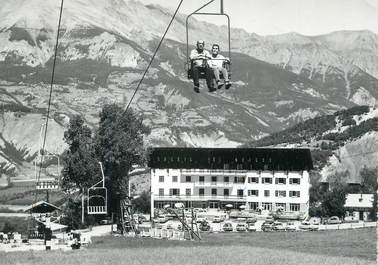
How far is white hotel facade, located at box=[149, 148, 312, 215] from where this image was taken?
395 ft

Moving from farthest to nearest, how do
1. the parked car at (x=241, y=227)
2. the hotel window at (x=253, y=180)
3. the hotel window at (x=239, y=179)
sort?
the hotel window at (x=239, y=179) → the hotel window at (x=253, y=180) → the parked car at (x=241, y=227)

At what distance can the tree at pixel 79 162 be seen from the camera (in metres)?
98.8

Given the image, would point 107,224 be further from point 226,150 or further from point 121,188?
point 226,150

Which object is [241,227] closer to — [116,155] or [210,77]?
[116,155]

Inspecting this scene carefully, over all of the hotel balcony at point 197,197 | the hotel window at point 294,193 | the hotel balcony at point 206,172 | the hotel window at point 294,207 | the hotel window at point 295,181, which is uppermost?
the hotel balcony at point 206,172

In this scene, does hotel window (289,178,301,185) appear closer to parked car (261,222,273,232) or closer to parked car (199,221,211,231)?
parked car (261,222,273,232)

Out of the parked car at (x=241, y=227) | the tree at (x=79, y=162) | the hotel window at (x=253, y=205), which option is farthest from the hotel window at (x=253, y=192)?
the parked car at (x=241, y=227)

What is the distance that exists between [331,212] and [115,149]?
34.4 m

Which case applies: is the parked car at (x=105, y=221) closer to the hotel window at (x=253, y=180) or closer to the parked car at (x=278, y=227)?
the parked car at (x=278, y=227)

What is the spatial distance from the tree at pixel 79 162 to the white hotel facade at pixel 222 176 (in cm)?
2251

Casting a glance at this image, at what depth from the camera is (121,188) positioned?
4077 inches

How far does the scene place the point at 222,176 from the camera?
123625 millimetres

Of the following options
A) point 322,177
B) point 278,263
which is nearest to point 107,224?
point 278,263

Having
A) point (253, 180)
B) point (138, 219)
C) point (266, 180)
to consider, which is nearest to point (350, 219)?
point (266, 180)
